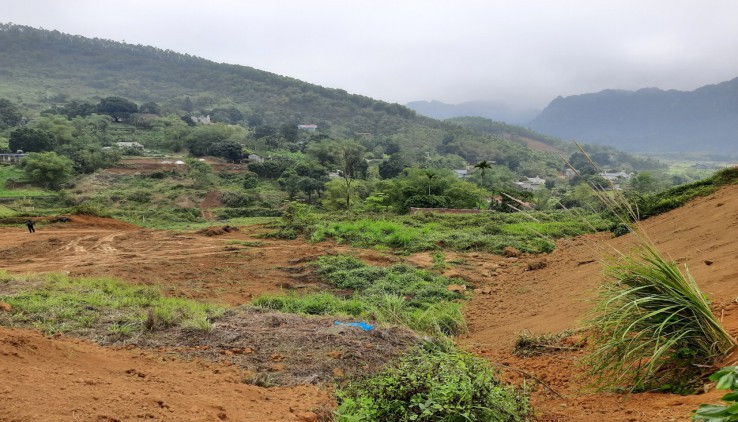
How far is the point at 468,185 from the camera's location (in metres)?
30.6

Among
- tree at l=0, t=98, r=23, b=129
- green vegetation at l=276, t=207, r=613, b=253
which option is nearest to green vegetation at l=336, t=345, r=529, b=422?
green vegetation at l=276, t=207, r=613, b=253

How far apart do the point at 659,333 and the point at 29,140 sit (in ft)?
175

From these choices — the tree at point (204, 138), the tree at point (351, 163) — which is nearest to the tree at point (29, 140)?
the tree at point (204, 138)

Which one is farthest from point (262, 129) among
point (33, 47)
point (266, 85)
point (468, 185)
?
point (33, 47)

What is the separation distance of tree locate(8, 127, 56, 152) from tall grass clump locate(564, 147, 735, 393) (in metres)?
52.7

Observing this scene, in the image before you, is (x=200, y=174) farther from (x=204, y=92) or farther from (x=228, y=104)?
(x=204, y=92)

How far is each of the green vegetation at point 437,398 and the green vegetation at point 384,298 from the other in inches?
76.4

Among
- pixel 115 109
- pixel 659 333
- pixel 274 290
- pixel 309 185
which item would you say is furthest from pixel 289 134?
pixel 659 333

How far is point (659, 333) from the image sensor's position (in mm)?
2699

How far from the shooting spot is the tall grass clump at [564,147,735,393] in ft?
8.79

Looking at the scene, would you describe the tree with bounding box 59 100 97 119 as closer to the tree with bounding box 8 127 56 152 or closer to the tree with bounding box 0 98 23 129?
the tree with bounding box 0 98 23 129

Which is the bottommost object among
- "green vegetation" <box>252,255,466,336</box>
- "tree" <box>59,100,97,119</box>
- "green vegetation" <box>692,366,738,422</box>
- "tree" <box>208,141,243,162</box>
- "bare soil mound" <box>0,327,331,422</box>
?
"green vegetation" <box>252,255,466,336</box>

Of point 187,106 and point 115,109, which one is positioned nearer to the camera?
point 115,109

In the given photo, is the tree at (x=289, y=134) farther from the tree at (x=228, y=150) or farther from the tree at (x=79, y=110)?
the tree at (x=79, y=110)
